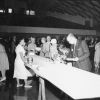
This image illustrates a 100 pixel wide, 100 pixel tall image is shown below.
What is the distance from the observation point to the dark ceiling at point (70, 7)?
16808 mm

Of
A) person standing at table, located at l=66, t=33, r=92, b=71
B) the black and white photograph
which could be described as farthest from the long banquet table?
person standing at table, located at l=66, t=33, r=92, b=71

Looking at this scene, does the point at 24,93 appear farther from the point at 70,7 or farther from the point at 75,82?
the point at 70,7

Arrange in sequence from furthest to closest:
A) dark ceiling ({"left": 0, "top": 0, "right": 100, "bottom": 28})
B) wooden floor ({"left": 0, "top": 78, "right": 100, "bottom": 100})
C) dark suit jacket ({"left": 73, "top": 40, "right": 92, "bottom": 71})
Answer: dark ceiling ({"left": 0, "top": 0, "right": 100, "bottom": 28}) → wooden floor ({"left": 0, "top": 78, "right": 100, "bottom": 100}) → dark suit jacket ({"left": 73, "top": 40, "right": 92, "bottom": 71})

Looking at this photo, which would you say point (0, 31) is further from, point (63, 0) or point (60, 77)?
point (60, 77)

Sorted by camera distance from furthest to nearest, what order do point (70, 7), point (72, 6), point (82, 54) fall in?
point (70, 7), point (72, 6), point (82, 54)

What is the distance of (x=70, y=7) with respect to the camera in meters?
19.4

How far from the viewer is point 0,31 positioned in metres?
15.6

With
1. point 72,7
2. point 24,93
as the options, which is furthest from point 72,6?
point 24,93

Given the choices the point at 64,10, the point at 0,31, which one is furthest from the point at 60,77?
the point at 64,10

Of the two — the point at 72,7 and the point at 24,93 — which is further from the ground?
the point at 72,7

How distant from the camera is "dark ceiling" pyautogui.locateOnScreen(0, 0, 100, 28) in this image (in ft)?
55.1

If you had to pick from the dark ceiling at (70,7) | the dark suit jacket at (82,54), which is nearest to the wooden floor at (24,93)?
the dark suit jacket at (82,54)

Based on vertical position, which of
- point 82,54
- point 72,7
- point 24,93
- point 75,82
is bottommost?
point 24,93

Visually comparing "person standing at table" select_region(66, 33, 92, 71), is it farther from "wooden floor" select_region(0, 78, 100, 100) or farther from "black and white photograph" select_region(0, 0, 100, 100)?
"wooden floor" select_region(0, 78, 100, 100)
